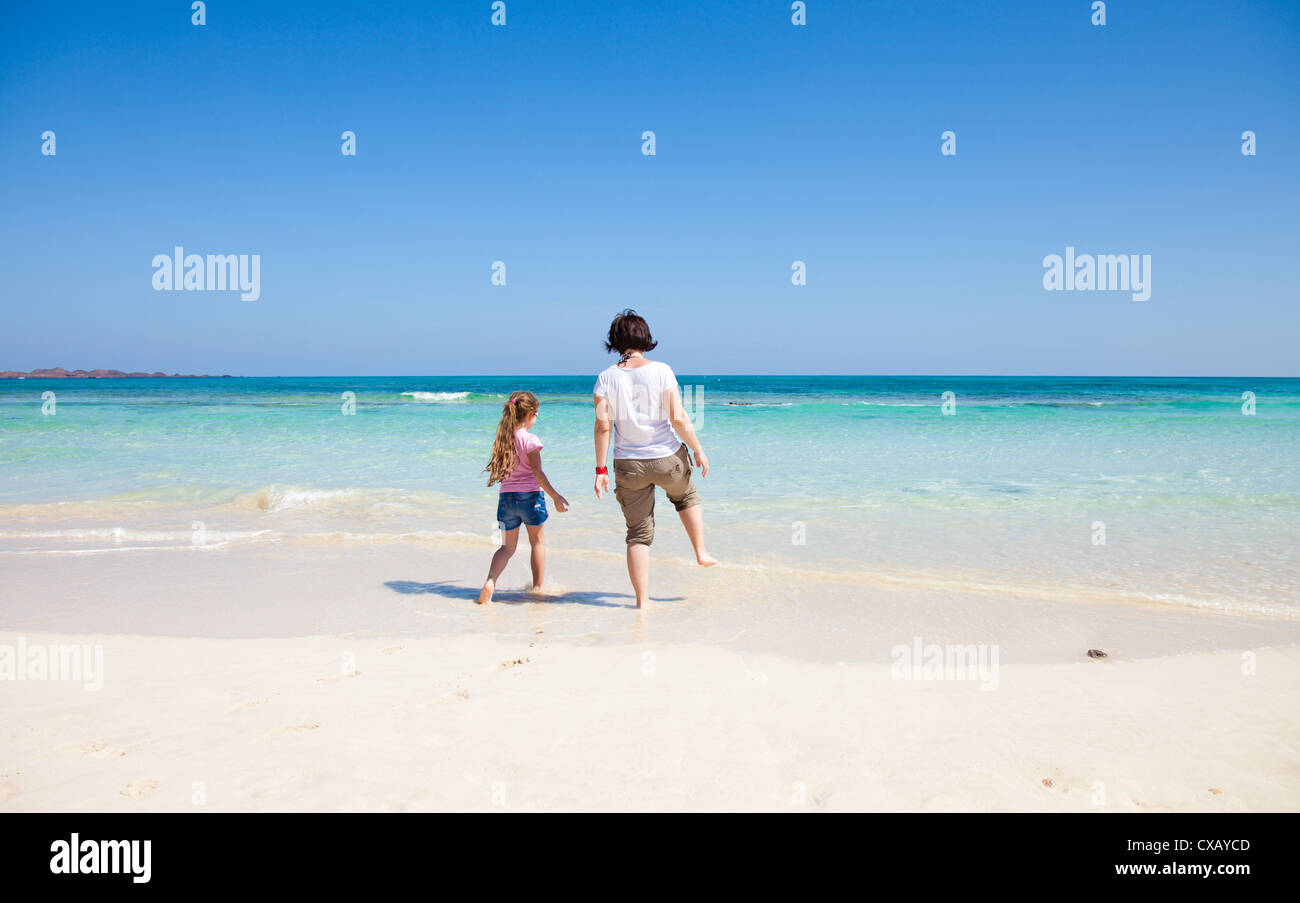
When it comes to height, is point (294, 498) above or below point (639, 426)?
below

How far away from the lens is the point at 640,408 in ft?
15.9

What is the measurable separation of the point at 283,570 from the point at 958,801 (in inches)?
221

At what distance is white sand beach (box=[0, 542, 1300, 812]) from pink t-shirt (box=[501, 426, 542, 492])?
87 centimetres

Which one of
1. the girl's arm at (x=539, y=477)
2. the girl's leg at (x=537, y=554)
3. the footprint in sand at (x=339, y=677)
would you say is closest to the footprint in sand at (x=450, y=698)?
the footprint in sand at (x=339, y=677)

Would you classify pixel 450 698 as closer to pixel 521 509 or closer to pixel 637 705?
pixel 637 705

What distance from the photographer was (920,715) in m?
Answer: 3.32

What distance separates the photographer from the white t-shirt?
15.7ft

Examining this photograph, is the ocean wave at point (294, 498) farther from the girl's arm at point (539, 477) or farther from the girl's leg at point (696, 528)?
the girl's leg at point (696, 528)

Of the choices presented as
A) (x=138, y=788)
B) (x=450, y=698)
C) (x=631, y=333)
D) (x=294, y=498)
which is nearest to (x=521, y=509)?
(x=631, y=333)

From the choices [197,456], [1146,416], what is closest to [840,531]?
[197,456]

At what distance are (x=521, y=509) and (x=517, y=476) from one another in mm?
248

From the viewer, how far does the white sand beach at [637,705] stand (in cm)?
268

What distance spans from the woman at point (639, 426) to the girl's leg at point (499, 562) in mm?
984

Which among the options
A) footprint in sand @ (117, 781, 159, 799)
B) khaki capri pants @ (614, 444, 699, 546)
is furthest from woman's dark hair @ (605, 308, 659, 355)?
footprint in sand @ (117, 781, 159, 799)
